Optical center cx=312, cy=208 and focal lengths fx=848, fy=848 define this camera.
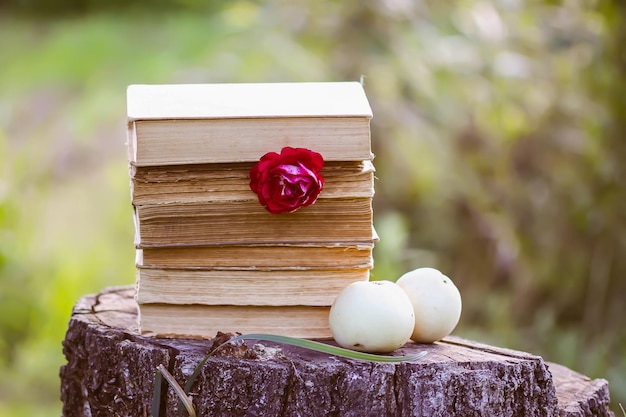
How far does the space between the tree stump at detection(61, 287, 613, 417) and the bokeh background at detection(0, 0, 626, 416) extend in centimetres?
153

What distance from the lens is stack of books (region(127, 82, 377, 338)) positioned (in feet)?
4.92

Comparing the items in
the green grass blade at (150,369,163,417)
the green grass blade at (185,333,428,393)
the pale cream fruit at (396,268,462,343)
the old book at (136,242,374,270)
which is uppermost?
the old book at (136,242,374,270)

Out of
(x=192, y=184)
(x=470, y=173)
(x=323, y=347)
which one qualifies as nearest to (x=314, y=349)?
(x=323, y=347)

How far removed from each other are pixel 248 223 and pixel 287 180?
15cm

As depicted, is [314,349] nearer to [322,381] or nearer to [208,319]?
[322,381]

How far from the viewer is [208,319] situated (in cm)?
157

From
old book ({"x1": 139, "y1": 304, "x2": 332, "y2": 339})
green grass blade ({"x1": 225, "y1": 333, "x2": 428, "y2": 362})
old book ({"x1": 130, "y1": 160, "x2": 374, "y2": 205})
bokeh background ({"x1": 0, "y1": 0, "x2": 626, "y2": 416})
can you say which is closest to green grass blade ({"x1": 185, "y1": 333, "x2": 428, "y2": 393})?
green grass blade ({"x1": 225, "y1": 333, "x2": 428, "y2": 362})

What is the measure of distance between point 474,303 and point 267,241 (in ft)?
8.12

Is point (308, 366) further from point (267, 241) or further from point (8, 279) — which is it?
point (8, 279)

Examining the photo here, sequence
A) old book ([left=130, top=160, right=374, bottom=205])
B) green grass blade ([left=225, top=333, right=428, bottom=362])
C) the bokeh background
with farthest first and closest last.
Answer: the bokeh background, old book ([left=130, top=160, right=374, bottom=205]), green grass blade ([left=225, top=333, right=428, bottom=362])

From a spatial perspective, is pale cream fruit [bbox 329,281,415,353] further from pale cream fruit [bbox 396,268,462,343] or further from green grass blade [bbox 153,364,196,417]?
green grass blade [bbox 153,364,196,417]

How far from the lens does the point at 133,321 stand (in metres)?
1.71

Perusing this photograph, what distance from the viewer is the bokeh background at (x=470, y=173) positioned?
3.34 metres

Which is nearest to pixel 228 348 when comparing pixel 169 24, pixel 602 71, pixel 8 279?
pixel 8 279
